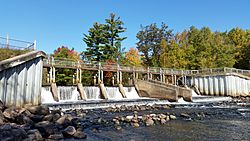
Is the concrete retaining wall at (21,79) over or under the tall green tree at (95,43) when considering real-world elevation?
under

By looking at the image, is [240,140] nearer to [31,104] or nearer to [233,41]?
[31,104]

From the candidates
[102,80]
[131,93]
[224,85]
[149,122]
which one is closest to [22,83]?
[149,122]

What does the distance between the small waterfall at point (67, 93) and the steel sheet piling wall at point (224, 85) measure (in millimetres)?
21934

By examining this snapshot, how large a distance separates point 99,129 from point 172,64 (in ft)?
113

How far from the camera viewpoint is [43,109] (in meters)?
12.3

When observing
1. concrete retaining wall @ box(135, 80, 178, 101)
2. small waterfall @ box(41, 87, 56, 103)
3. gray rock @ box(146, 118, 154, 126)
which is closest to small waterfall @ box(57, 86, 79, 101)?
small waterfall @ box(41, 87, 56, 103)

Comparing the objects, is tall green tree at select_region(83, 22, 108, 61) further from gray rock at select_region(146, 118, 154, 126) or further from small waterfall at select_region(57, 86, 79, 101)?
gray rock at select_region(146, 118, 154, 126)

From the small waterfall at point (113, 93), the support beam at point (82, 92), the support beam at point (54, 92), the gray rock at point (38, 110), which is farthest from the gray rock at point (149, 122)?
the small waterfall at point (113, 93)

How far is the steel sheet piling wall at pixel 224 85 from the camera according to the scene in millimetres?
33625

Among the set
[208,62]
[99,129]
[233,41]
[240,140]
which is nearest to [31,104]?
[99,129]

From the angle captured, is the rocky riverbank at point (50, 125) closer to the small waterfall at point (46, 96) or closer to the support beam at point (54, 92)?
the small waterfall at point (46, 96)

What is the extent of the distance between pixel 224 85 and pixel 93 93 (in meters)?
20.7

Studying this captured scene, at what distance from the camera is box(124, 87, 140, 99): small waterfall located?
29.3 m

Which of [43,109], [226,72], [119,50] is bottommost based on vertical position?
[43,109]
